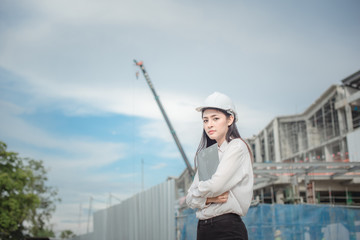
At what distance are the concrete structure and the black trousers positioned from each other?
1556 centimetres

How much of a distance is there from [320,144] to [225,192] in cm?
2993

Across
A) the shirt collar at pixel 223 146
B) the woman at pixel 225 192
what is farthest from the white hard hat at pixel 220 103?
the shirt collar at pixel 223 146

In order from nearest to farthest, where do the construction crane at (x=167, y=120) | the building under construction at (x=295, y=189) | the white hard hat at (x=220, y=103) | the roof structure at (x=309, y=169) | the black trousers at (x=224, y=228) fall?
the black trousers at (x=224, y=228)
the white hard hat at (x=220, y=103)
the building under construction at (x=295, y=189)
the roof structure at (x=309, y=169)
the construction crane at (x=167, y=120)

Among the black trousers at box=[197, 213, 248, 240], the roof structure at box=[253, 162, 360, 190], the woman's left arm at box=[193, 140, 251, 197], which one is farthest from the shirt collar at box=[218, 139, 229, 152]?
the roof structure at box=[253, 162, 360, 190]

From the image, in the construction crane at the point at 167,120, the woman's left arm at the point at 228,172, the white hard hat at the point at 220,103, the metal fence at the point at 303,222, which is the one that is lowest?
the metal fence at the point at 303,222

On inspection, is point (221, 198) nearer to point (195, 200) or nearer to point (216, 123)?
point (195, 200)

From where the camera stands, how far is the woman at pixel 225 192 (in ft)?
7.45

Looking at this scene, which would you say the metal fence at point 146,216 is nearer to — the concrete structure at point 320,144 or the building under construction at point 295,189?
the building under construction at point 295,189

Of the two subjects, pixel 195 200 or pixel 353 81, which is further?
pixel 353 81

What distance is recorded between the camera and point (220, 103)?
8.25 ft

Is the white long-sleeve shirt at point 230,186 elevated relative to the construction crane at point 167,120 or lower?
lower

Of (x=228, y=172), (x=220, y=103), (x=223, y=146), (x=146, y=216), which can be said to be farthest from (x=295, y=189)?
(x=228, y=172)

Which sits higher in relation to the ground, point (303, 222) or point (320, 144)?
point (320, 144)

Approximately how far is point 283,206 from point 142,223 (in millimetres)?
5129
